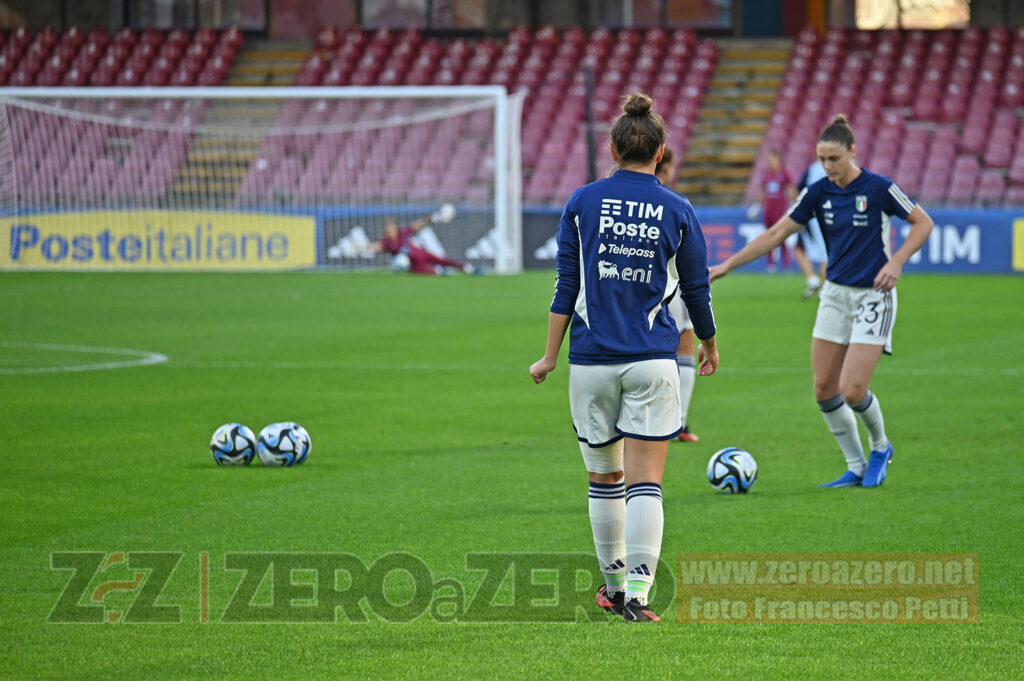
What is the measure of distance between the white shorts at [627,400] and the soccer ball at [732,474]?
2628 millimetres

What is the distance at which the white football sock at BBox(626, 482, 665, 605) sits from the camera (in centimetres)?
505

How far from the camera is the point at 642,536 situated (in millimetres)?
5047

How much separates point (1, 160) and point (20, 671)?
906 inches

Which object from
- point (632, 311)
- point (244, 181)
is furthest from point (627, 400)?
point (244, 181)

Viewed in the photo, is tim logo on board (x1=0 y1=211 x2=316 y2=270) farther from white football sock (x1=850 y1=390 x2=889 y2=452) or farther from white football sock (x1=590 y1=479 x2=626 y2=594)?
white football sock (x1=590 y1=479 x2=626 y2=594)

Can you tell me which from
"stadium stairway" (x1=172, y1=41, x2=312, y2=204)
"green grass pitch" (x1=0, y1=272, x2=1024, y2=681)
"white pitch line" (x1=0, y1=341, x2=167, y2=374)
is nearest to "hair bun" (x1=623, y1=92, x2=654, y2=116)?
"green grass pitch" (x1=0, y1=272, x2=1024, y2=681)

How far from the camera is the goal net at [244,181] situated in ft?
88.4

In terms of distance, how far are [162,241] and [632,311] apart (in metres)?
24.1

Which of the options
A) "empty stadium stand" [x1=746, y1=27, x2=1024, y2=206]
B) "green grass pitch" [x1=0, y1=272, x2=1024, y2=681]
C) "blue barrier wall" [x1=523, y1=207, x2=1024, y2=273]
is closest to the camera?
"green grass pitch" [x1=0, y1=272, x2=1024, y2=681]

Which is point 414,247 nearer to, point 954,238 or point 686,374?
point 954,238

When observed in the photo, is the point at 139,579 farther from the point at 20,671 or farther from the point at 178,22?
the point at 178,22

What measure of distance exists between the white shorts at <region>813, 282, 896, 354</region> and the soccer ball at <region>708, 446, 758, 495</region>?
86 cm

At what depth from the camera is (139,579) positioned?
18.6 feet

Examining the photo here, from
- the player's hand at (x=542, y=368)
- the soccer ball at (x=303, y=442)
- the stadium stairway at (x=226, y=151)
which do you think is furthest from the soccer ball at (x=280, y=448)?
the stadium stairway at (x=226, y=151)
